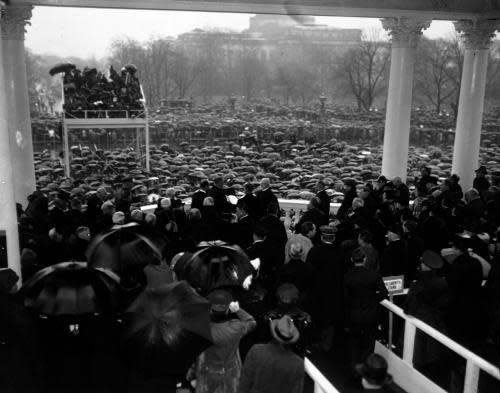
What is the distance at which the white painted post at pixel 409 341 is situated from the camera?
235 inches

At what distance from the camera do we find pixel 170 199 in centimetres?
988

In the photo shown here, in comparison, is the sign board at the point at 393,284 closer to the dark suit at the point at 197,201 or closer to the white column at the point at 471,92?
the dark suit at the point at 197,201

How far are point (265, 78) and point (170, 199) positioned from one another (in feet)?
146

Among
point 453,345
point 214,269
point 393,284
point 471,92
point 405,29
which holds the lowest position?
point 453,345

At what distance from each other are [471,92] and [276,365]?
13.7 m

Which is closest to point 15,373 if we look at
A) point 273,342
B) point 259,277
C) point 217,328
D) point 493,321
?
point 217,328

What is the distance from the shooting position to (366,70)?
49.4m

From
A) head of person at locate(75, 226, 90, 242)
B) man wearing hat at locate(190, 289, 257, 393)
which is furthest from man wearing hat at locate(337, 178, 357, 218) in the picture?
man wearing hat at locate(190, 289, 257, 393)

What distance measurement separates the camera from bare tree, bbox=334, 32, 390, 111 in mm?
48438

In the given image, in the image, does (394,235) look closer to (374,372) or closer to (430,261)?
(430,261)

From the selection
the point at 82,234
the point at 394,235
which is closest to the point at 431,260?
the point at 394,235

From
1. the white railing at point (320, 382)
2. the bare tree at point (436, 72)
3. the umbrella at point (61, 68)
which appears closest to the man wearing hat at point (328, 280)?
the white railing at point (320, 382)

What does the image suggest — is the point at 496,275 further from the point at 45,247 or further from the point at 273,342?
the point at 45,247

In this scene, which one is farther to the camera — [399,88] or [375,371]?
[399,88]
